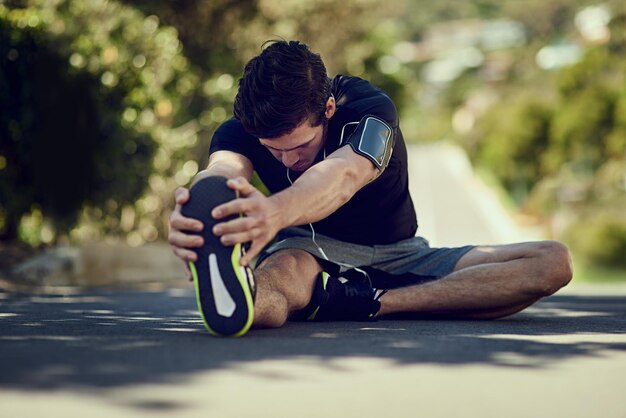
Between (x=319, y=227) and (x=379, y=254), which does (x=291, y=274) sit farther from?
(x=379, y=254)

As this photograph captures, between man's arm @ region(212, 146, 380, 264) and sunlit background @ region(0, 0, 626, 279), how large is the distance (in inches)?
49.6

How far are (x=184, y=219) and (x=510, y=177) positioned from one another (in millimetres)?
27644

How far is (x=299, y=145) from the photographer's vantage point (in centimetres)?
462

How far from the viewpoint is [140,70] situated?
41.6ft

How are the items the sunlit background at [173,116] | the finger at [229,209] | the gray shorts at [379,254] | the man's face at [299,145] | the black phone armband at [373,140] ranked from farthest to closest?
1. the sunlit background at [173,116]
2. the gray shorts at [379,254]
3. the man's face at [299,145]
4. the black phone armband at [373,140]
5. the finger at [229,209]

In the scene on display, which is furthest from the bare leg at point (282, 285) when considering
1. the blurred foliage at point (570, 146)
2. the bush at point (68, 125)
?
the blurred foliage at point (570, 146)

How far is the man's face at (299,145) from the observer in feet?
15.0

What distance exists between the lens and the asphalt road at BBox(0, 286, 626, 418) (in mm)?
2584

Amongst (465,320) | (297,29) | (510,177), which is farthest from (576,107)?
(465,320)

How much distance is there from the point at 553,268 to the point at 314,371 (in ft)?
7.28

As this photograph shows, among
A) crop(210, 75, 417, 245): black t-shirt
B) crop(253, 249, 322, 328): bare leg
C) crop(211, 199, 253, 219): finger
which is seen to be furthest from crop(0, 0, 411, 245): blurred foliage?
crop(211, 199, 253, 219): finger

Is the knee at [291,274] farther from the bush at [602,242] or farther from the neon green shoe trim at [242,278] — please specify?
the bush at [602,242]

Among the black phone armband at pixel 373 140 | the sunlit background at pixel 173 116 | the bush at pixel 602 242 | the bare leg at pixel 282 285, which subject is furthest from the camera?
the bush at pixel 602 242

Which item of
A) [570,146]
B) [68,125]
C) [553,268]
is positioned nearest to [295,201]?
[553,268]
